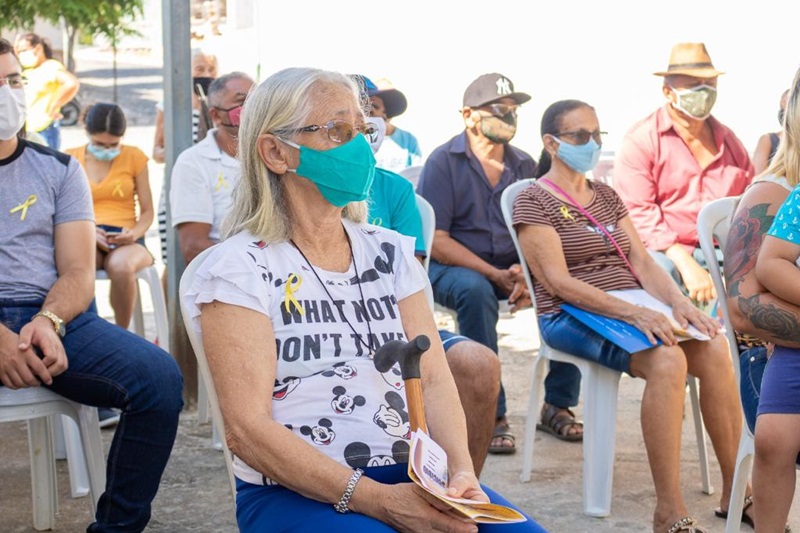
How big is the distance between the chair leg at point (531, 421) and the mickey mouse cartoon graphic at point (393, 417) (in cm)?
213

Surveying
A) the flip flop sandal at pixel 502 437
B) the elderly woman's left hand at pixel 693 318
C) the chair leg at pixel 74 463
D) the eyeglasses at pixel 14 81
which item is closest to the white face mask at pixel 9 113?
the eyeglasses at pixel 14 81

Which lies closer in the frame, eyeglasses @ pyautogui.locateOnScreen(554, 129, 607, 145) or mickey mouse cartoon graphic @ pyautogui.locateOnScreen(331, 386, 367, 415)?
mickey mouse cartoon graphic @ pyautogui.locateOnScreen(331, 386, 367, 415)

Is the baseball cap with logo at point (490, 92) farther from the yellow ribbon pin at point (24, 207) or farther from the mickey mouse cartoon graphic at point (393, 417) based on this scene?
the mickey mouse cartoon graphic at point (393, 417)

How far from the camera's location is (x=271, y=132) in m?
2.72

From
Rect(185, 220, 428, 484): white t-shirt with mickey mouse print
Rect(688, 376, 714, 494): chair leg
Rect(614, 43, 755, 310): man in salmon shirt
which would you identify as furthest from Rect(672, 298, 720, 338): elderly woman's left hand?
Rect(185, 220, 428, 484): white t-shirt with mickey mouse print

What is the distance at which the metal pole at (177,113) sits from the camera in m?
5.48

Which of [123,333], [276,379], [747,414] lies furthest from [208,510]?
[747,414]

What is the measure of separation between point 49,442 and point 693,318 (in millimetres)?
2554

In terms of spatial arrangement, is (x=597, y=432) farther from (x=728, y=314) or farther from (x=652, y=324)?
(x=728, y=314)

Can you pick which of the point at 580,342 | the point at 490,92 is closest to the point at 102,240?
the point at 490,92

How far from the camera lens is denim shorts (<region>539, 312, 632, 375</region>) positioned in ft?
13.7

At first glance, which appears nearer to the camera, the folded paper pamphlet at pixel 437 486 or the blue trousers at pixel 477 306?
the folded paper pamphlet at pixel 437 486

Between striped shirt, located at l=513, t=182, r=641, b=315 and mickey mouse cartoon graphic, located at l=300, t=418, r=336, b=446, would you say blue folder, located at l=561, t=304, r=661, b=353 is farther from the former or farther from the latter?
mickey mouse cartoon graphic, located at l=300, t=418, r=336, b=446

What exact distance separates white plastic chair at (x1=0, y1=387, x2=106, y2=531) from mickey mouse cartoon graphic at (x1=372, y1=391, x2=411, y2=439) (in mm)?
1395
